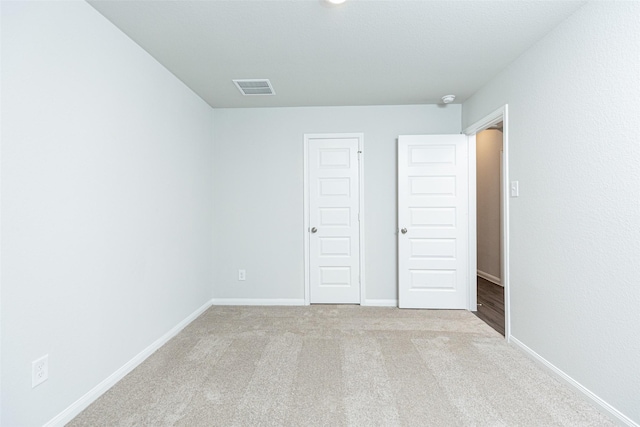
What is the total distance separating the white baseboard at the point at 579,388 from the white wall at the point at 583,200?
0.03 metres

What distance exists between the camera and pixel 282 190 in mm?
4062

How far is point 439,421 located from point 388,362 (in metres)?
0.71

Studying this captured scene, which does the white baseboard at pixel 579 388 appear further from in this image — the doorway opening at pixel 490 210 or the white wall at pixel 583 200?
the doorway opening at pixel 490 210

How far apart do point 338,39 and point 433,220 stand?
7.60 feet

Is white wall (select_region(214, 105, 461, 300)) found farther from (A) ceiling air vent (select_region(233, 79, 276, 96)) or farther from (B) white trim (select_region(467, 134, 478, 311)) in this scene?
(A) ceiling air vent (select_region(233, 79, 276, 96))

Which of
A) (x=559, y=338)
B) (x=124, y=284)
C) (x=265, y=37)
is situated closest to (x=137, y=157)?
(x=124, y=284)

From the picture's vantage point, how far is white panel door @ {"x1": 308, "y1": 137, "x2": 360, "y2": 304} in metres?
4.04

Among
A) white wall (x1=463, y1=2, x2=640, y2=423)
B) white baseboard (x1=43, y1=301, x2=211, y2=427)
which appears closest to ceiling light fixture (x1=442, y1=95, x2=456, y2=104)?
white wall (x1=463, y1=2, x2=640, y2=423)

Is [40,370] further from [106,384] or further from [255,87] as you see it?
[255,87]

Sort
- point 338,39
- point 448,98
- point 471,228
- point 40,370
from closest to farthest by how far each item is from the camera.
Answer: point 40,370, point 338,39, point 448,98, point 471,228

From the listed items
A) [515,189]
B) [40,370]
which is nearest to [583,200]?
[515,189]

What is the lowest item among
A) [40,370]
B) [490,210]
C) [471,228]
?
[40,370]

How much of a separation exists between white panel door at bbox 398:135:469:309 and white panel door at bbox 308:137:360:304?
22.0 inches

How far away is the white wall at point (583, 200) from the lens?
1.73 metres
